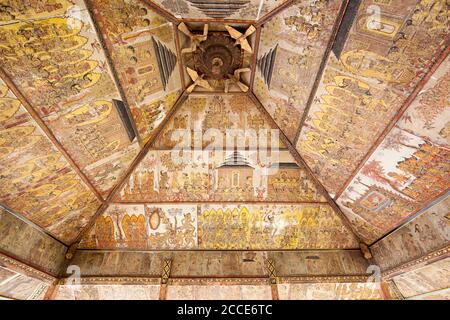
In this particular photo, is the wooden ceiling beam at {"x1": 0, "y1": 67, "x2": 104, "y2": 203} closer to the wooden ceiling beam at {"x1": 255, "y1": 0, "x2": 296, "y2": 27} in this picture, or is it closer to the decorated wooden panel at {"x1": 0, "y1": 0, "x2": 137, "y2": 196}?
the decorated wooden panel at {"x1": 0, "y1": 0, "x2": 137, "y2": 196}

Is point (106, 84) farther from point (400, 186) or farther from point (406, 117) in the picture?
point (400, 186)

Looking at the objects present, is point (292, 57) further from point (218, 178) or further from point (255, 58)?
point (218, 178)

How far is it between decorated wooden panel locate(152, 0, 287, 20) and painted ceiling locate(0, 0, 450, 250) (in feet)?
0.08

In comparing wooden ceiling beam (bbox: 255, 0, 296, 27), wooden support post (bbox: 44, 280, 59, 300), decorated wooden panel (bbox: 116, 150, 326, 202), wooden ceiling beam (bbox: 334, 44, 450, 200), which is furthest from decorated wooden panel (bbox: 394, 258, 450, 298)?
wooden support post (bbox: 44, 280, 59, 300)

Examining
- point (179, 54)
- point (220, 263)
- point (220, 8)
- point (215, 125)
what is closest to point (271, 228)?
point (220, 263)

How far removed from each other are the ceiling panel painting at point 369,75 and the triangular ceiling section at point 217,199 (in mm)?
1138

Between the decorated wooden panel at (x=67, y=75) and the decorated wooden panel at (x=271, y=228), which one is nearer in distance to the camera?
the decorated wooden panel at (x=67, y=75)

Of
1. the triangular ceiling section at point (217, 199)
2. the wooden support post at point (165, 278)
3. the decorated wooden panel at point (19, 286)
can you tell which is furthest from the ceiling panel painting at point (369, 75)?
the decorated wooden panel at point (19, 286)

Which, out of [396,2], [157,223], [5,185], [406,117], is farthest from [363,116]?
[5,185]

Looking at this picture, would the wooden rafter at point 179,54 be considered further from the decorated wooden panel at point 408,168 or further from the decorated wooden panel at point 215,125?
→ the decorated wooden panel at point 408,168

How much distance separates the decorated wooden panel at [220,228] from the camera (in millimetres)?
5797

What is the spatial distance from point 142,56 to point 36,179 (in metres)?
2.77

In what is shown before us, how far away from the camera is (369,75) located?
3453 millimetres

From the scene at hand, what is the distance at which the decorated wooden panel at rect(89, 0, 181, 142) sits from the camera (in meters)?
3.50
